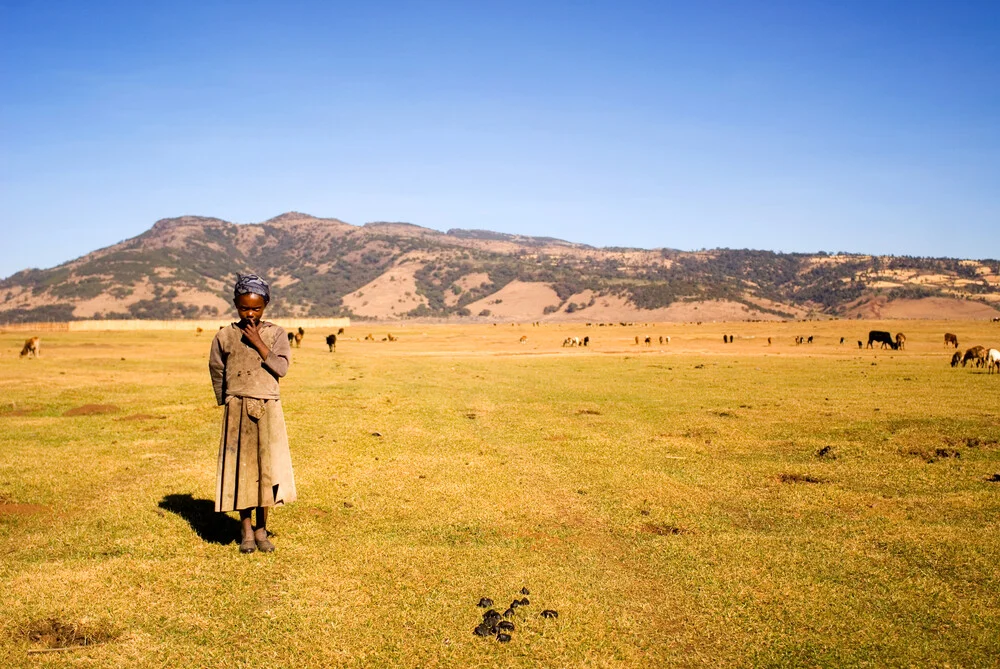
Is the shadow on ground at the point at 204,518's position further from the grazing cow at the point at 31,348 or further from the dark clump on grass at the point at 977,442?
the grazing cow at the point at 31,348

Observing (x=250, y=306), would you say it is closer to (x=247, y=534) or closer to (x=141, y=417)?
(x=247, y=534)

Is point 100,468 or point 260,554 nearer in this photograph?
point 260,554

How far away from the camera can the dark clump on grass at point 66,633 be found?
6293 mm

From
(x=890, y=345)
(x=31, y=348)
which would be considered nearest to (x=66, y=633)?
(x=31, y=348)

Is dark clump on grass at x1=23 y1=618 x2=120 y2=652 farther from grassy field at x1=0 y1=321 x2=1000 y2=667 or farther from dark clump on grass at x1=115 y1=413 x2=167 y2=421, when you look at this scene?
dark clump on grass at x1=115 y1=413 x2=167 y2=421

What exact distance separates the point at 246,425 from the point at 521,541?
13.8 ft

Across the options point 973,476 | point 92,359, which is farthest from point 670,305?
point 973,476

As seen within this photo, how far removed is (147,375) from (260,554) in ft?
89.8

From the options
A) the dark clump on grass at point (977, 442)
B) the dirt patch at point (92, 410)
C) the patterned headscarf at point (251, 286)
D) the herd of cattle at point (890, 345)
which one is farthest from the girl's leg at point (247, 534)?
the dark clump on grass at point (977, 442)

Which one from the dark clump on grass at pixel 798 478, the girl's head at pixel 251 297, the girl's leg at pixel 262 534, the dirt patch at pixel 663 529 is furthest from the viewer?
the dark clump on grass at pixel 798 478

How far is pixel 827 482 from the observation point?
502 inches

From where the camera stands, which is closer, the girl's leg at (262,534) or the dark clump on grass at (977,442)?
the girl's leg at (262,534)

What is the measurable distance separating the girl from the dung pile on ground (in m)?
3.48

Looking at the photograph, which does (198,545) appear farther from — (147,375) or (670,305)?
(670,305)
